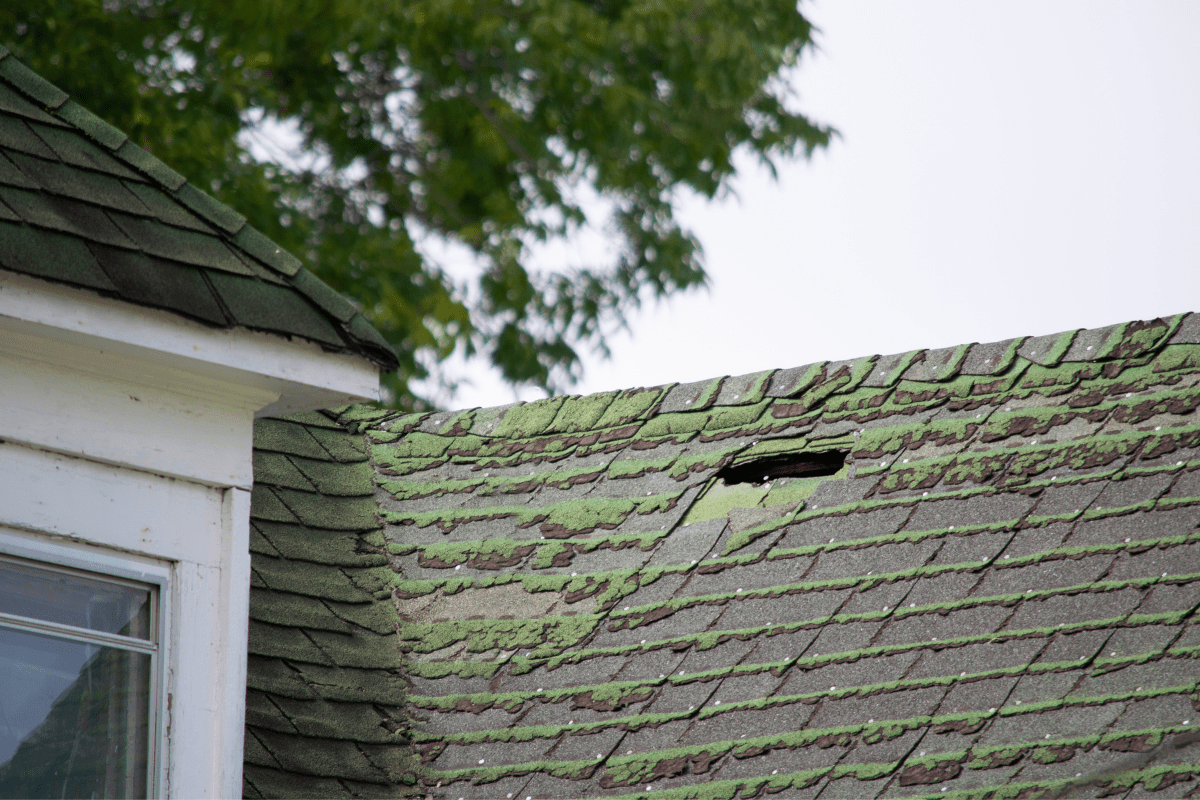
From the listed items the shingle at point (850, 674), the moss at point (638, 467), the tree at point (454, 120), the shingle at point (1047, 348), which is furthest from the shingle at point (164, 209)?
the tree at point (454, 120)

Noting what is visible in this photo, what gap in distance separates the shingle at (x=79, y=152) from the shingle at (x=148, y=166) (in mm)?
29

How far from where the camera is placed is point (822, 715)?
347 centimetres

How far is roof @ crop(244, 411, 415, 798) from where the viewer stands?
3658mm

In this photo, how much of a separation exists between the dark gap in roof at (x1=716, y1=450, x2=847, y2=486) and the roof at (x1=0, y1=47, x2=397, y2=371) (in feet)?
4.55

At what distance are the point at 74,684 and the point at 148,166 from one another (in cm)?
136

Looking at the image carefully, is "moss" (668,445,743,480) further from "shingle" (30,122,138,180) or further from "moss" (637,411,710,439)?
"shingle" (30,122,138,180)

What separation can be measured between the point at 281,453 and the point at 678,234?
11.3 metres

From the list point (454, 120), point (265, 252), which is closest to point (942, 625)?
point (265, 252)

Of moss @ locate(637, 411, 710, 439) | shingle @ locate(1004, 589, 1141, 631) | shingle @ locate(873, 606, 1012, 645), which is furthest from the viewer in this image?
moss @ locate(637, 411, 710, 439)

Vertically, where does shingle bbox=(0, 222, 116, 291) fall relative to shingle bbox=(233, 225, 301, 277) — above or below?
below

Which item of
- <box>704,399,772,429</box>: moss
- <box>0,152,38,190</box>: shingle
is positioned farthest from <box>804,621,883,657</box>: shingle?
<box>0,152,38,190</box>: shingle

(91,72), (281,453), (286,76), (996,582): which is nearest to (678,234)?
(286,76)

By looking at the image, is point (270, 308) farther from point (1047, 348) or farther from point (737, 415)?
point (1047, 348)

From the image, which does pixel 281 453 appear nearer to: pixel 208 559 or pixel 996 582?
pixel 208 559
